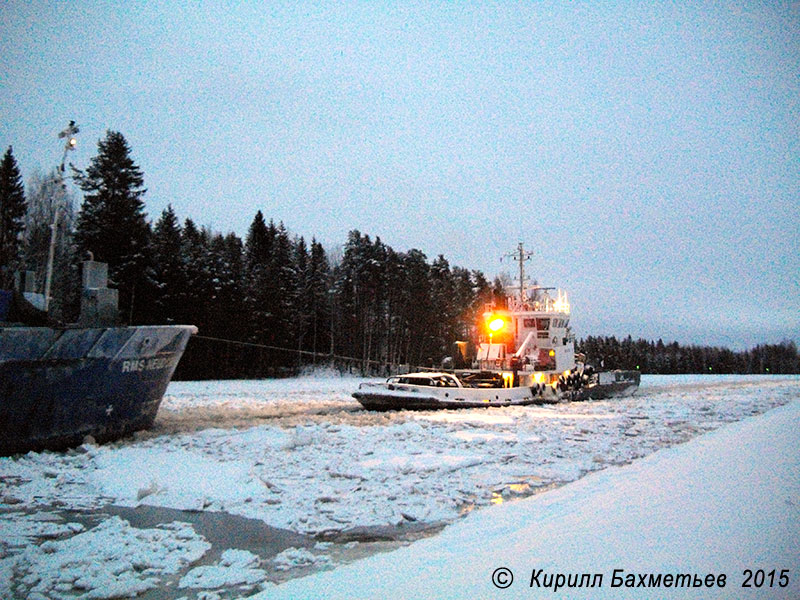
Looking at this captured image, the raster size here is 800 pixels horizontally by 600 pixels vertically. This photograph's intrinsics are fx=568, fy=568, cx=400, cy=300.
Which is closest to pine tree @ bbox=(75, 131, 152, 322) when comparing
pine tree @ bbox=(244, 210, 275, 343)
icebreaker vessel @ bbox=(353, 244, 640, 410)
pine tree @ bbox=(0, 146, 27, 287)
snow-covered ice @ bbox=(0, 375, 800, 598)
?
pine tree @ bbox=(0, 146, 27, 287)

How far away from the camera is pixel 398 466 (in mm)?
8758

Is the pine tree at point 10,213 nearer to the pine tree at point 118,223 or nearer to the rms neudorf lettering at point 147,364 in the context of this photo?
the pine tree at point 118,223

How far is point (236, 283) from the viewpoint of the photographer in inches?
1614

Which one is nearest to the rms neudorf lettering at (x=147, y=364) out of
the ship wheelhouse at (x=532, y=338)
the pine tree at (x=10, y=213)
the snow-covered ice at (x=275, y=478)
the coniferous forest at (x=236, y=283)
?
the snow-covered ice at (x=275, y=478)

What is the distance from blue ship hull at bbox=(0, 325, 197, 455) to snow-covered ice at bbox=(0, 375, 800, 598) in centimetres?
53

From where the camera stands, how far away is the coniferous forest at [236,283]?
30.6 meters

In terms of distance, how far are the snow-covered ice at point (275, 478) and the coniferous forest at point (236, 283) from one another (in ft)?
23.4


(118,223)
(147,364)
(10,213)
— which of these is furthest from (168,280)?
(147,364)

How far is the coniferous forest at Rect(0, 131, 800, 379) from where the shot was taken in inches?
1206

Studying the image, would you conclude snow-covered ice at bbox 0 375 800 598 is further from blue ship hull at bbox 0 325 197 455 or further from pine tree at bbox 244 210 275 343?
pine tree at bbox 244 210 275 343

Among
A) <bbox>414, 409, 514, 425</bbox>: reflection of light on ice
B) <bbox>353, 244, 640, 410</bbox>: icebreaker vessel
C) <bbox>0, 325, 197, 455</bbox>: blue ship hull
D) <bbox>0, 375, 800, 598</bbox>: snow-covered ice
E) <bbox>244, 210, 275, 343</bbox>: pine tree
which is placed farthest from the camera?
<bbox>244, 210, 275, 343</bbox>: pine tree

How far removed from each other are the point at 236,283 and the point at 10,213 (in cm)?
1405

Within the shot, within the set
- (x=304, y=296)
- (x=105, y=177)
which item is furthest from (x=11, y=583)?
(x=304, y=296)

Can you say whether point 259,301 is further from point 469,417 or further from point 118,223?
point 469,417
